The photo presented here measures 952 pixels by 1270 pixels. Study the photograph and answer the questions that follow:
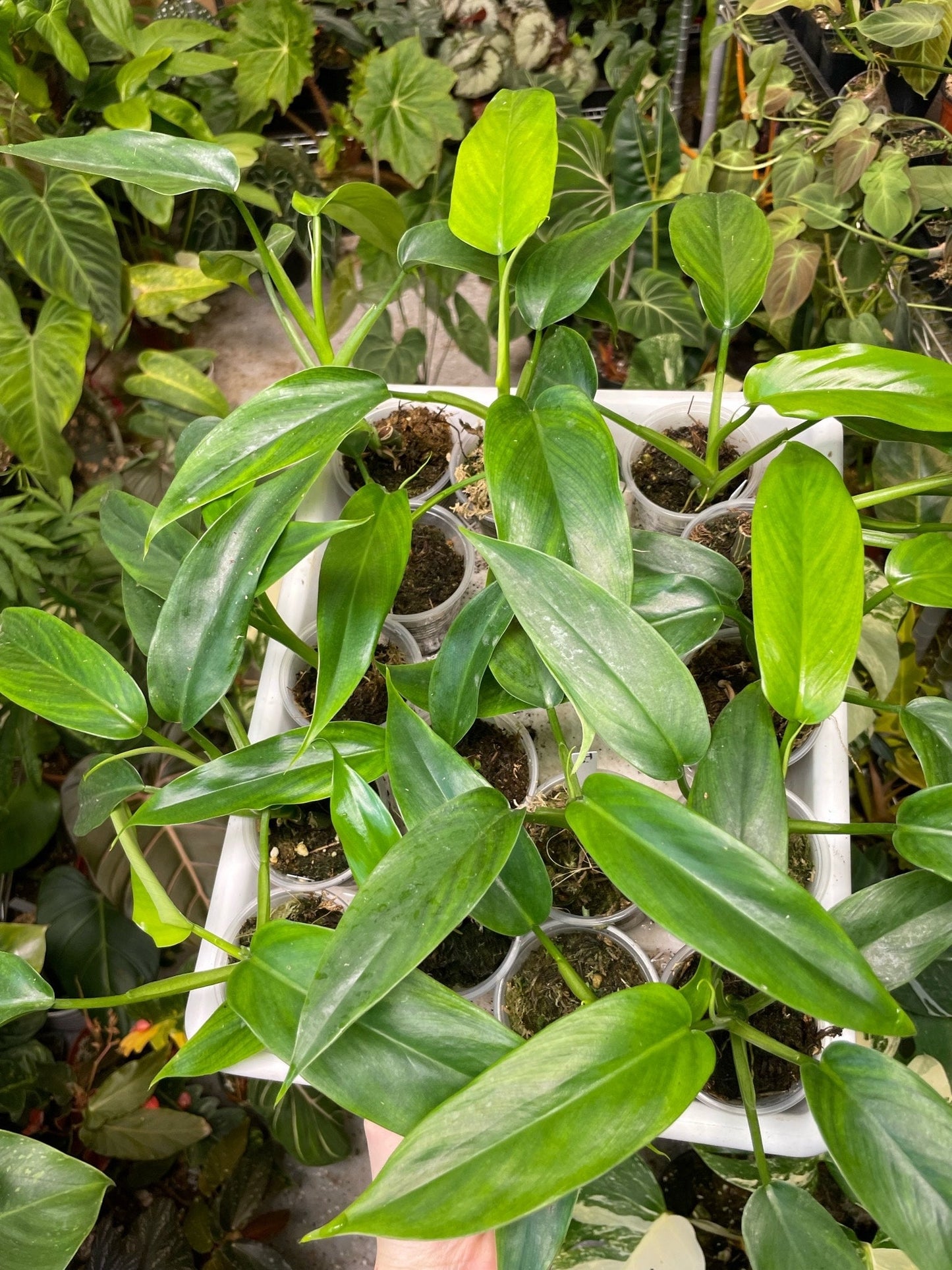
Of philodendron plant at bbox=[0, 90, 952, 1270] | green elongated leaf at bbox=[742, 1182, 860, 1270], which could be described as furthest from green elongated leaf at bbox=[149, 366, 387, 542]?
green elongated leaf at bbox=[742, 1182, 860, 1270]

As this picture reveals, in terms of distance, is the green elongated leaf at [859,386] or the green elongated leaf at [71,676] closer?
the green elongated leaf at [859,386]

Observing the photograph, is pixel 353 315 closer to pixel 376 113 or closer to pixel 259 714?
pixel 376 113

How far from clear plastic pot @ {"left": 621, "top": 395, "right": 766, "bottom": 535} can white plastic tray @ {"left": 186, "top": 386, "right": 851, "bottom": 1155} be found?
0.01 m

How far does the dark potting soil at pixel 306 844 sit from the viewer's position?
801mm

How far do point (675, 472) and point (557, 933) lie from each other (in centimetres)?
51

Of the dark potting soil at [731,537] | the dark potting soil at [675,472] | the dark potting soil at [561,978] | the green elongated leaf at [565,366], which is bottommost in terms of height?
the dark potting soil at [561,978]

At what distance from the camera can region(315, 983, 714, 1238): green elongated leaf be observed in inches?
16.1

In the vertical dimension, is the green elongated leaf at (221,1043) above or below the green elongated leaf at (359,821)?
below

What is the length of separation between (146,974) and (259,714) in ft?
2.43

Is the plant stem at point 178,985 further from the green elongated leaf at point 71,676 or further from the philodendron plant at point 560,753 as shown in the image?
the green elongated leaf at point 71,676

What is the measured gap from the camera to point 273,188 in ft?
6.52

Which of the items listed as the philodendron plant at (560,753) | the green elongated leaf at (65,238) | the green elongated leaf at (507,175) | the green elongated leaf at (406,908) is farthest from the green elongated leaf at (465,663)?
the green elongated leaf at (65,238)

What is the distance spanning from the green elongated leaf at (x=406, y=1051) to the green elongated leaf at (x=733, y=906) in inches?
5.1

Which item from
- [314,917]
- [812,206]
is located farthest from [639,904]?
[812,206]
